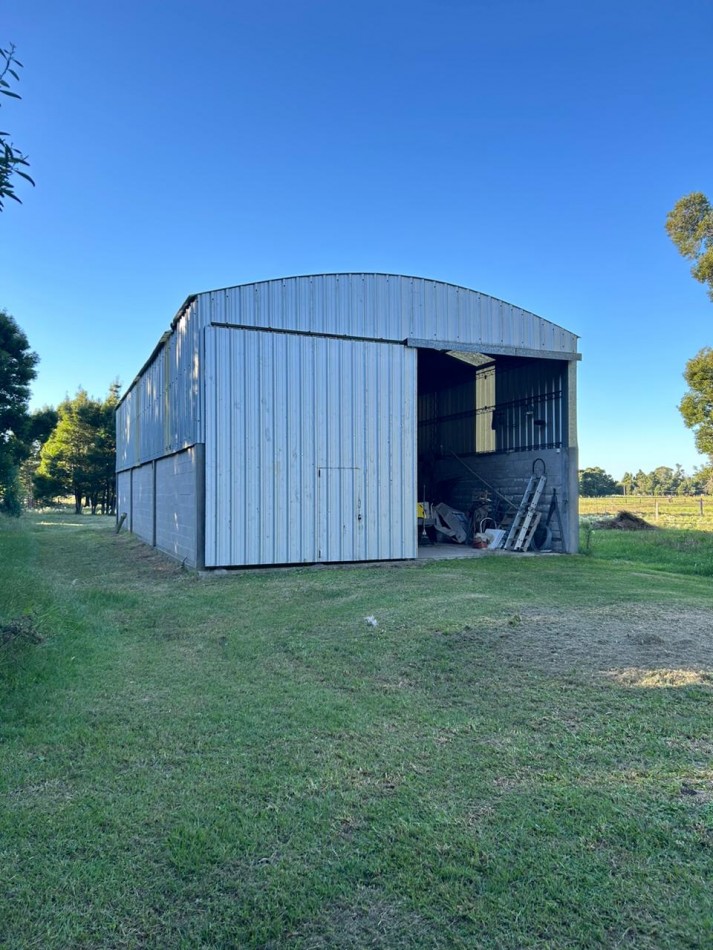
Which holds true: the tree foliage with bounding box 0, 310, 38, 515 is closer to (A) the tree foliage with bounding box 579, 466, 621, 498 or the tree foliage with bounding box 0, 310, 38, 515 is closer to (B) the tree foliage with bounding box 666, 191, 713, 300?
(B) the tree foliage with bounding box 666, 191, 713, 300

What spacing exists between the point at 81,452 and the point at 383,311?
29826 millimetres

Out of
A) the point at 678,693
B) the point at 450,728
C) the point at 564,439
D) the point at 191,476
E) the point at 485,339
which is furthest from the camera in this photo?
the point at 564,439

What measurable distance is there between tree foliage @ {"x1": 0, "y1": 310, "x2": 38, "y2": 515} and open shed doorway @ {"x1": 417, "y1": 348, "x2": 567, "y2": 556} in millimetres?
16426

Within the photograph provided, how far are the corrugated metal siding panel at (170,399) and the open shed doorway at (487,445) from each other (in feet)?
19.7

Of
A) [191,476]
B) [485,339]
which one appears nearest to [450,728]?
[191,476]

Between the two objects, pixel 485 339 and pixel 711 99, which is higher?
pixel 711 99

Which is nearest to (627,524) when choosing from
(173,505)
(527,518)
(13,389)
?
(527,518)

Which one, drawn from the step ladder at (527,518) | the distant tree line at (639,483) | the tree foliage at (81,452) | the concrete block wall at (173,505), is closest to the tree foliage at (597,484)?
the distant tree line at (639,483)

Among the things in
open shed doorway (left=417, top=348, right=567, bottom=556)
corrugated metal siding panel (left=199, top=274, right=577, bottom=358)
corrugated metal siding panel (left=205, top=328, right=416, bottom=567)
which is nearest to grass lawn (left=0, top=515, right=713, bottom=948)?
corrugated metal siding panel (left=205, top=328, right=416, bottom=567)

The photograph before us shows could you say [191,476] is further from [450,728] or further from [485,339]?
[450,728]

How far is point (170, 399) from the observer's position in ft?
46.0

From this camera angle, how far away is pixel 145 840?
104 inches

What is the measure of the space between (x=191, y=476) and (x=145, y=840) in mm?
9123

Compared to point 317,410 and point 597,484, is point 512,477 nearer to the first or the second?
point 317,410
